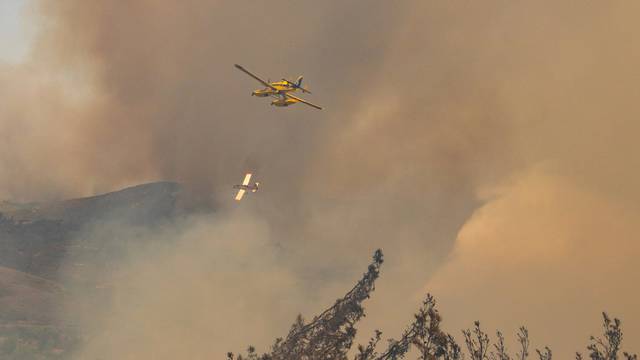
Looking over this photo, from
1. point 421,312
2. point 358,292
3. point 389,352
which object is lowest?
point 389,352

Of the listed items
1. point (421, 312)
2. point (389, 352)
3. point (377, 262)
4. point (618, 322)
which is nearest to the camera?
point (389, 352)

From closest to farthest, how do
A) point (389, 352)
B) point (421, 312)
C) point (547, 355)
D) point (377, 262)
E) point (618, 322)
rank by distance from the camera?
point (389, 352) < point (421, 312) < point (377, 262) < point (618, 322) < point (547, 355)

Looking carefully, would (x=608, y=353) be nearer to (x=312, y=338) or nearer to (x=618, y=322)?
(x=618, y=322)

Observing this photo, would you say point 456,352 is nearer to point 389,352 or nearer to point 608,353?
point 389,352

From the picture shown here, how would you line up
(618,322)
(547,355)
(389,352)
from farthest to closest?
(547,355), (618,322), (389,352)

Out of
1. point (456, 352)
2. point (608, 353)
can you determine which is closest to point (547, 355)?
point (608, 353)

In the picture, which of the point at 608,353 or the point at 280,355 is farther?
the point at 608,353

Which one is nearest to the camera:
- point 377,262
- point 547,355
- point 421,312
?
point 421,312

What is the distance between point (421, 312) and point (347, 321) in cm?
1103

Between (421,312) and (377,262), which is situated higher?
(377,262)

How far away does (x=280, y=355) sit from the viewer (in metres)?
80.6

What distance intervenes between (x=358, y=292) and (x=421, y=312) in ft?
31.4

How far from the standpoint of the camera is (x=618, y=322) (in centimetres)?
8794

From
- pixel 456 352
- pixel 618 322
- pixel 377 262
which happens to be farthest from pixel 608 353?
pixel 377 262
